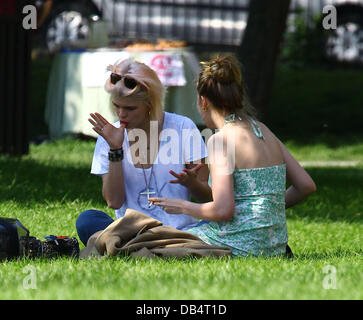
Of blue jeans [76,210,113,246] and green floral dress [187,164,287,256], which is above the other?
green floral dress [187,164,287,256]

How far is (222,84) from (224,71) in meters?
0.07

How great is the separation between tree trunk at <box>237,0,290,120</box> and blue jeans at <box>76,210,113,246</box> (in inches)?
273

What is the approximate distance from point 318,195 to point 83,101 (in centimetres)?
458

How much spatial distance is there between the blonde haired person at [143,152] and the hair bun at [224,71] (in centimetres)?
49

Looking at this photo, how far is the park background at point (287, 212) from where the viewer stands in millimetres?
3979

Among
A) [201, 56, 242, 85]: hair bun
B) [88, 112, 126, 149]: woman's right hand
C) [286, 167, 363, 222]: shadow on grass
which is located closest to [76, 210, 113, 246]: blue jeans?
[88, 112, 126, 149]: woman's right hand

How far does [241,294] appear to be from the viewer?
380 centimetres

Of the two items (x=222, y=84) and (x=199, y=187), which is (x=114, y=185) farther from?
(x=222, y=84)

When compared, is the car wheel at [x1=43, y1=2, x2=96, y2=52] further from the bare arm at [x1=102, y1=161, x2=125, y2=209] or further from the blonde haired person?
the bare arm at [x1=102, y1=161, x2=125, y2=209]

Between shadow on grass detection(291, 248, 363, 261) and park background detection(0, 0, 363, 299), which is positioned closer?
park background detection(0, 0, 363, 299)

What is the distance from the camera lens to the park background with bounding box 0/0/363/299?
13.1ft

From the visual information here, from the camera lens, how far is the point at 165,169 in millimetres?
5270

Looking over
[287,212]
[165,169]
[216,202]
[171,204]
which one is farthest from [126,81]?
[287,212]

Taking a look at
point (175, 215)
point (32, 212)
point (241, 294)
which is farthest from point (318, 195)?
point (241, 294)
